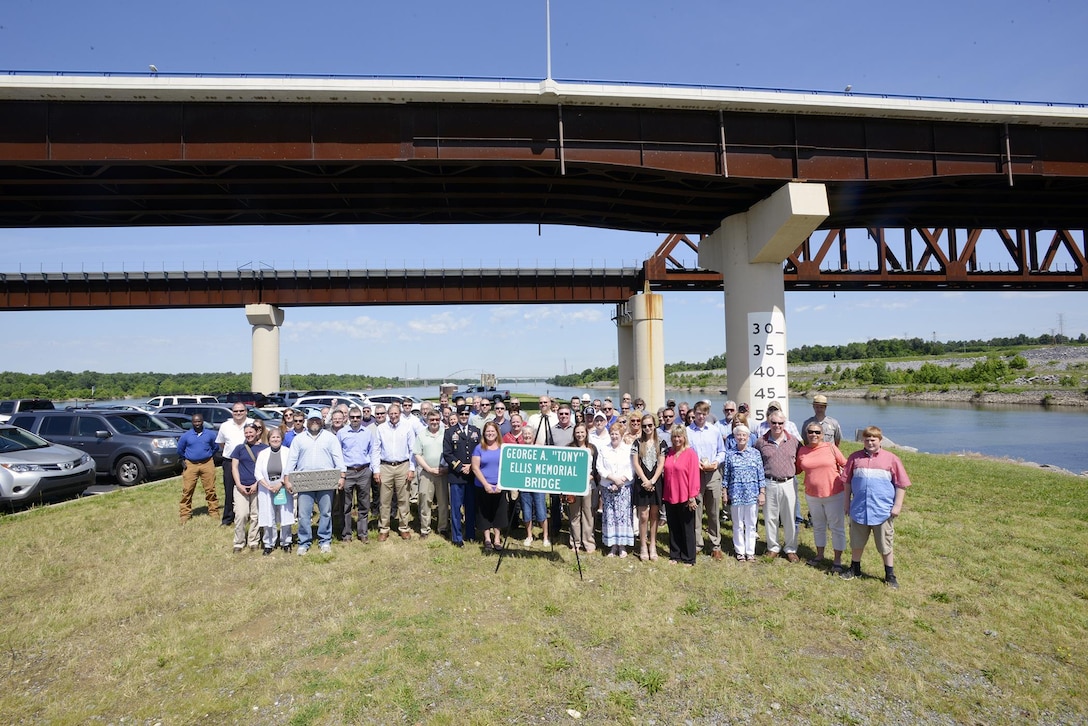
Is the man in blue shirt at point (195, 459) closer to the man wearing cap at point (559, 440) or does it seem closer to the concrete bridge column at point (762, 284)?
the man wearing cap at point (559, 440)

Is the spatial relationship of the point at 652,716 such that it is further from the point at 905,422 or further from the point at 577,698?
the point at 905,422

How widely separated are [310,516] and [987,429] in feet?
140

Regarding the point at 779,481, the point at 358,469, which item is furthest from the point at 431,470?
the point at 779,481

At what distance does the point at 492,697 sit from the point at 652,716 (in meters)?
1.21

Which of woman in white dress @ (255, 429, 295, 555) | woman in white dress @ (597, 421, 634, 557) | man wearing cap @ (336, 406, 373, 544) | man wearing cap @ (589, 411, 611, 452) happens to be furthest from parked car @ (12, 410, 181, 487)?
woman in white dress @ (597, 421, 634, 557)

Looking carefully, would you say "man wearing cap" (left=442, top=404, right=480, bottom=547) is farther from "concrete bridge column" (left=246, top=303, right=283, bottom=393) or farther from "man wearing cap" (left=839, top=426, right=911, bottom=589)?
"concrete bridge column" (left=246, top=303, right=283, bottom=393)

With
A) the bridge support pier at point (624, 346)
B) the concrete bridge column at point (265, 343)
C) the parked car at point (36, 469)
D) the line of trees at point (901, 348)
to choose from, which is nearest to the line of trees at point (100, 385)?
the concrete bridge column at point (265, 343)

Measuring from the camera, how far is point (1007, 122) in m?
15.3

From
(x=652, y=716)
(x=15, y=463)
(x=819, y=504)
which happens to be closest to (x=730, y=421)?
(x=819, y=504)

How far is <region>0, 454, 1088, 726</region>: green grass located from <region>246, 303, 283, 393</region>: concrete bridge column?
2851 centimetres

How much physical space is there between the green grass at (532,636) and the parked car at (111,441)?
597 centimetres

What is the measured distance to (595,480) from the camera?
8.05 meters

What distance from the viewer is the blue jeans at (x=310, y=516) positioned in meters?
7.84

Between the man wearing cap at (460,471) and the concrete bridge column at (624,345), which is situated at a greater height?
the concrete bridge column at (624,345)
